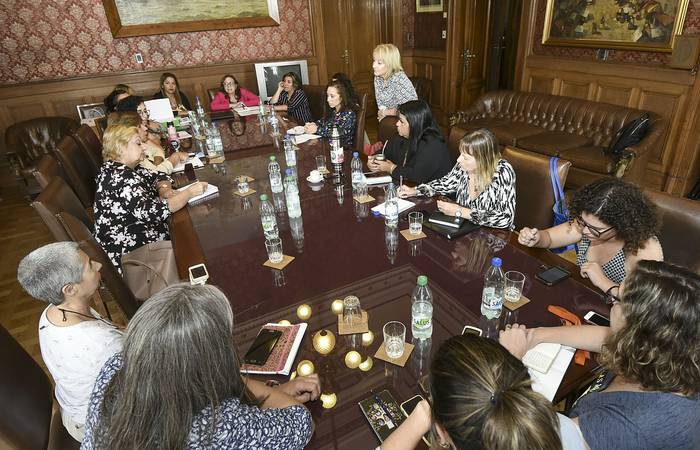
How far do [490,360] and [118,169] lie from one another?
7.40 ft

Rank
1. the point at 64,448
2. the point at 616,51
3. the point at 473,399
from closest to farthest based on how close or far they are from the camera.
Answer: the point at 473,399, the point at 64,448, the point at 616,51

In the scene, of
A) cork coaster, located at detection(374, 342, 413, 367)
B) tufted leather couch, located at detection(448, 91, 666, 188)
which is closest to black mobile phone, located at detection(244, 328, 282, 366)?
cork coaster, located at detection(374, 342, 413, 367)

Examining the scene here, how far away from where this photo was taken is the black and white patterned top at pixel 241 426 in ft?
3.02

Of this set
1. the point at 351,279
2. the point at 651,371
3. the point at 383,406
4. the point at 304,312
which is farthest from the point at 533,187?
the point at 383,406

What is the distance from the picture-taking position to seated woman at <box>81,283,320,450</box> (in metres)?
0.87

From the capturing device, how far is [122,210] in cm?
229

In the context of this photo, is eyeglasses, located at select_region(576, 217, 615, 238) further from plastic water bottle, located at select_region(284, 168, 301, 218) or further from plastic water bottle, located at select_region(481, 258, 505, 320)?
plastic water bottle, located at select_region(284, 168, 301, 218)

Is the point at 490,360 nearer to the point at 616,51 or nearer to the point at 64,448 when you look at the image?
the point at 64,448

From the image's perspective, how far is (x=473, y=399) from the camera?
0.77 m

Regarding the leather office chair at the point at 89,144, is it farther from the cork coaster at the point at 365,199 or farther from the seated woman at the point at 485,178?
the seated woman at the point at 485,178

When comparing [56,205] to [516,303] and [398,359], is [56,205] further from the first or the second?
[516,303]

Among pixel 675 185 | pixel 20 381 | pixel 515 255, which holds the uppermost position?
pixel 515 255

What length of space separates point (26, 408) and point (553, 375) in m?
1.64

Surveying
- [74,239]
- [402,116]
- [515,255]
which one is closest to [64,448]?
[74,239]
